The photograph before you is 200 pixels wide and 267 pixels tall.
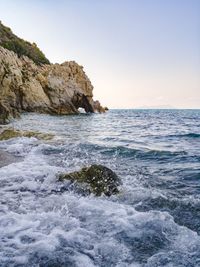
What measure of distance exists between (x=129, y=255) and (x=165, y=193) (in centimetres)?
401

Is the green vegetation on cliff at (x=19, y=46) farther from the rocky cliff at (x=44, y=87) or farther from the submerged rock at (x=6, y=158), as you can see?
the submerged rock at (x=6, y=158)

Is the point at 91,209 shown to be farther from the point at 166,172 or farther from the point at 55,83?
the point at 55,83

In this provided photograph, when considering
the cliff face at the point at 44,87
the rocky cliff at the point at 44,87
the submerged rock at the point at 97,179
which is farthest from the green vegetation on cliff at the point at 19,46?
the submerged rock at the point at 97,179

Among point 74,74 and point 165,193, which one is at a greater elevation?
point 74,74

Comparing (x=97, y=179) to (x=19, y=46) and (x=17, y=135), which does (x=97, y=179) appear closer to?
(x=17, y=135)

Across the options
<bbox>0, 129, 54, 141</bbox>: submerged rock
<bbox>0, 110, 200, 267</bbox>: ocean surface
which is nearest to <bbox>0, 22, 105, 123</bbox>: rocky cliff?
<bbox>0, 129, 54, 141</bbox>: submerged rock

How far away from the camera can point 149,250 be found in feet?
19.3

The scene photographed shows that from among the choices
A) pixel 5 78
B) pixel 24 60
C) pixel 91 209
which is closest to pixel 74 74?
pixel 24 60

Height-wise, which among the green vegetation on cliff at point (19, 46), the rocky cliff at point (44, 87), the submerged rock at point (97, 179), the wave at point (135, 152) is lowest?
the wave at point (135, 152)

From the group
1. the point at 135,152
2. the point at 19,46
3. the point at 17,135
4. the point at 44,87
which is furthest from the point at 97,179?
the point at 19,46

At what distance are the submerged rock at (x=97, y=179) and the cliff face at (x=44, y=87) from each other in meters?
39.2

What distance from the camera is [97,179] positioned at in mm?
9336

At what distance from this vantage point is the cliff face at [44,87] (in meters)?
52.7

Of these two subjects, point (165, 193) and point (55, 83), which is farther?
point (55, 83)
